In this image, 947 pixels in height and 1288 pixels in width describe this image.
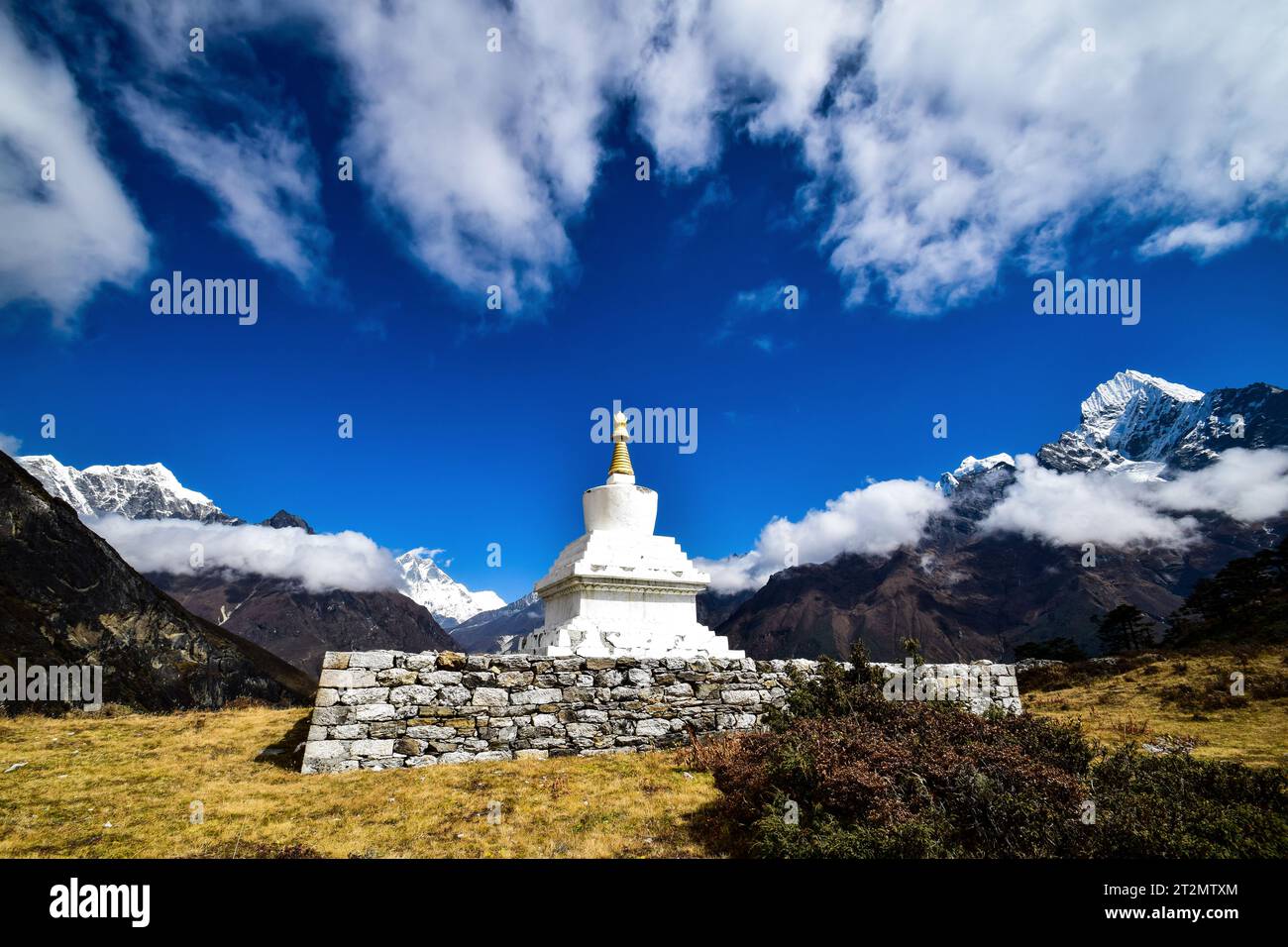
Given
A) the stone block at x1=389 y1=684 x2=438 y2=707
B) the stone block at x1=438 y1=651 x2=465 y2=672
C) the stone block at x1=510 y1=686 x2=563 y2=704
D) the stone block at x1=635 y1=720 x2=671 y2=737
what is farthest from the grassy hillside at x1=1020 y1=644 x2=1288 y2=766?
the stone block at x1=389 y1=684 x2=438 y2=707

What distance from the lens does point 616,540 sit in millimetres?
17422

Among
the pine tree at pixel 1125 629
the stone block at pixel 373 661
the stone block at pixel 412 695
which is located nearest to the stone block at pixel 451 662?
the stone block at pixel 412 695

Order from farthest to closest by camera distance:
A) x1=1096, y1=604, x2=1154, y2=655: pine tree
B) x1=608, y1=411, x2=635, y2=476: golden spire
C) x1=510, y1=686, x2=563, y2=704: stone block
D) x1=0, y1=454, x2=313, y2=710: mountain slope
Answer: x1=1096, y1=604, x2=1154, y2=655: pine tree → x1=0, y1=454, x2=313, y2=710: mountain slope → x1=608, y1=411, x2=635, y2=476: golden spire → x1=510, y1=686, x2=563, y2=704: stone block

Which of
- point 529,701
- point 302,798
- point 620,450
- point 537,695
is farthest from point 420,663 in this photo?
point 620,450

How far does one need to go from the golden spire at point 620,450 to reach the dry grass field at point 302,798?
10.4 meters

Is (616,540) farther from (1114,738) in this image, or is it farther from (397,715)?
(1114,738)

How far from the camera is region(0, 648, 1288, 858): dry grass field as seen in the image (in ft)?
22.5

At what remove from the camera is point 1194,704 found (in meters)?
16.4

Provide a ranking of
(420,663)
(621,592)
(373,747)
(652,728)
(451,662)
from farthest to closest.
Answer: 1. (621,592)
2. (652,728)
3. (451,662)
4. (420,663)
5. (373,747)

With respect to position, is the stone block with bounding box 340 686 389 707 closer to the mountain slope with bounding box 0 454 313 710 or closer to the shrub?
the shrub

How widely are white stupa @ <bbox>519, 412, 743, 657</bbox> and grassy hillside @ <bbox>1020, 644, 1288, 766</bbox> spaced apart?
956 cm

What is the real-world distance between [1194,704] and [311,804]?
2121cm

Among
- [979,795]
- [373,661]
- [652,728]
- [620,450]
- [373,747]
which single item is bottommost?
[652,728]

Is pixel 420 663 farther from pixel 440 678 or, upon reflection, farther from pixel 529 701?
pixel 529 701
